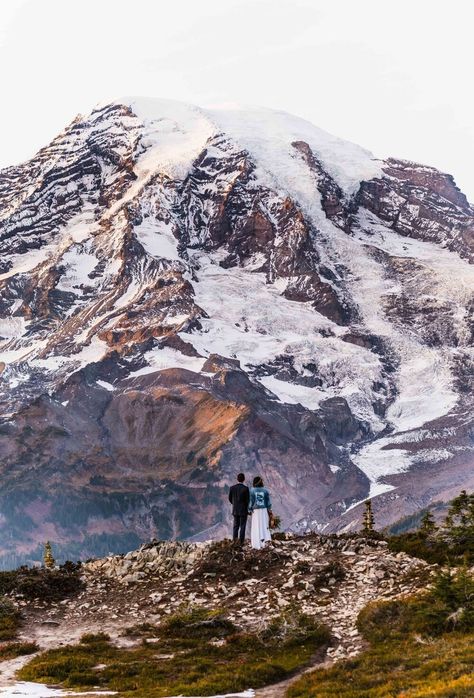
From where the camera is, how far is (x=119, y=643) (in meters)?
43.8

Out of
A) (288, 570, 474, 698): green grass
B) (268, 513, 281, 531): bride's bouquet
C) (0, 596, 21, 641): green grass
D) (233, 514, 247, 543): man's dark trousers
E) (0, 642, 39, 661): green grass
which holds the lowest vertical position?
(268, 513, 281, 531): bride's bouquet

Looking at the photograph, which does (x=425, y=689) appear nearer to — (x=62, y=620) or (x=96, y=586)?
(x=62, y=620)

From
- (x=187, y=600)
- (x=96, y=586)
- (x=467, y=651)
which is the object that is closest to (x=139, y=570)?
(x=96, y=586)

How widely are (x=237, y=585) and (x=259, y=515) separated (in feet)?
18.3

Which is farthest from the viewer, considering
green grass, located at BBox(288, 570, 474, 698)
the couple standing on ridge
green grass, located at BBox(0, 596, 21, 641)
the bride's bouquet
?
the bride's bouquet

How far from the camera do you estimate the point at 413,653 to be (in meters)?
36.8

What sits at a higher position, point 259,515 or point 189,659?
point 189,659

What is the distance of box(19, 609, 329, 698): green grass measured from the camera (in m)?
36.4

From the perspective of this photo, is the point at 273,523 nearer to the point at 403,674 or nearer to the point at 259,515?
the point at 259,515

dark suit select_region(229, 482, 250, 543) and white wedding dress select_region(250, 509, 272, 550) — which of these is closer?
white wedding dress select_region(250, 509, 272, 550)

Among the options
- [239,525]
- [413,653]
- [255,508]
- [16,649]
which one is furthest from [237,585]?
[413,653]

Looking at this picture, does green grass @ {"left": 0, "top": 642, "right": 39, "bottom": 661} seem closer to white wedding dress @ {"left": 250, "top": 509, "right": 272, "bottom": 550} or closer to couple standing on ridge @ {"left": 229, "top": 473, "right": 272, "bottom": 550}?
white wedding dress @ {"left": 250, "top": 509, "right": 272, "bottom": 550}

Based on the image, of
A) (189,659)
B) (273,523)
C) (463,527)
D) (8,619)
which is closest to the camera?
(189,659)

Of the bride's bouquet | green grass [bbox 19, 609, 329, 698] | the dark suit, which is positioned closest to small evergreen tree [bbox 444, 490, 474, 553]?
the bride's bouquet
